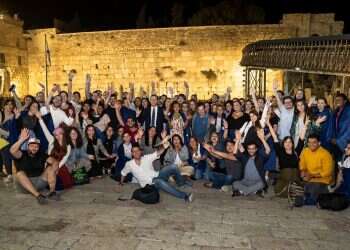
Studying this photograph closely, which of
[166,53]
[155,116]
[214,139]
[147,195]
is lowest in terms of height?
[147,195]

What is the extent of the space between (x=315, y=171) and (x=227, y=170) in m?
1.41

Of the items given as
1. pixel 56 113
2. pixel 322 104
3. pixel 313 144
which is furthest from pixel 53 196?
pixel 322 104

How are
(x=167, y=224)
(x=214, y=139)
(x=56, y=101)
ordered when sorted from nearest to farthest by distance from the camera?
(x=167, y=224) < (x=214, y=139) < (x=56, y=101)

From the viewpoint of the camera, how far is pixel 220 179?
245 inches

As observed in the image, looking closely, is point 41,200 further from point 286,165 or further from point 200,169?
point 286,165

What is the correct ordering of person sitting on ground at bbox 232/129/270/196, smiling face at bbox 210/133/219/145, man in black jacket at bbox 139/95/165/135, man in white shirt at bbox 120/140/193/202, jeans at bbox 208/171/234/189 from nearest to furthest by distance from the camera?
person sitting on ground at bbox 232/129/270/196 → man in white shirt at bbox 120/140/193/202 → jeans at bbox 208/171/234/189 → smiling face at bbox 210/133/219/145 → man in black jacket at bbox 139/95/165/135

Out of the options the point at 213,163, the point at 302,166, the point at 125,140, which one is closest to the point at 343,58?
the point at 302,166

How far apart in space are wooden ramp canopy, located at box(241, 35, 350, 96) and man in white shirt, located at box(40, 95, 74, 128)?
201 inches

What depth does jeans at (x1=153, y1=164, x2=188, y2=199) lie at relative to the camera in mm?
5543

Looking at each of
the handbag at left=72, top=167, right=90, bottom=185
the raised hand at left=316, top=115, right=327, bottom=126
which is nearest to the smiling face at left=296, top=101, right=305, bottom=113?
the raised hand at left=316, top=115, right=327, bottom=126

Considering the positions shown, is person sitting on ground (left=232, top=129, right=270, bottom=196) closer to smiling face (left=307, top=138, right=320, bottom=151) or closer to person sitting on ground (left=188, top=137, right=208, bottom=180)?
smiling face (left=307, top=138, right=320, bottom=151)

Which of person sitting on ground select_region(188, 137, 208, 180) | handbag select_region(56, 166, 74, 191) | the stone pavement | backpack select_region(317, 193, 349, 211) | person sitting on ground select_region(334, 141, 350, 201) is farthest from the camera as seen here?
person sitting on ground select_region(188, 137, 208, 180)

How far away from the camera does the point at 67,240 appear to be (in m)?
4.08

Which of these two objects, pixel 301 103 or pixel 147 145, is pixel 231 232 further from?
pixel 147 145
